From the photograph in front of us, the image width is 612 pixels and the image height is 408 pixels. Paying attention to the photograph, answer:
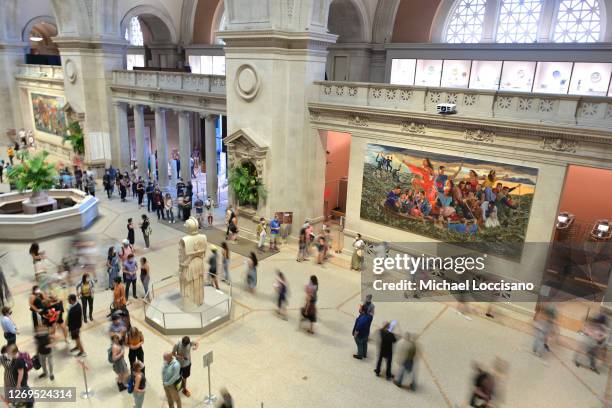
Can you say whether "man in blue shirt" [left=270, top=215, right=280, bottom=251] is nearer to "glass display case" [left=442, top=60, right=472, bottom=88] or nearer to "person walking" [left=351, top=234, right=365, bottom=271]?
Answer: "person walking" [left=351, top=234, right=365, bottom=271]

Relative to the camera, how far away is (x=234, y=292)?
1127 cm

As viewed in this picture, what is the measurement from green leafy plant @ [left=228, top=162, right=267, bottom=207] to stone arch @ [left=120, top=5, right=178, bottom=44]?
11829 millimetres

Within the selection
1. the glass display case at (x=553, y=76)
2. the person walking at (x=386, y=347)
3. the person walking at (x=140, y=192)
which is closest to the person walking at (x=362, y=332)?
the person walking at (x=386, y=347)

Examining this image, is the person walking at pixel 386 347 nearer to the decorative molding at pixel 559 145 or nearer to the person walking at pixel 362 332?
the person walking at pixel 362 332

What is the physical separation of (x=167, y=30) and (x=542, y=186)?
21364 millimetres

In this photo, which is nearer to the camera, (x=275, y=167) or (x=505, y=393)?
(x=505, y=393)

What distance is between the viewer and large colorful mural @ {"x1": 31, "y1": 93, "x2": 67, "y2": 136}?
81.7ft

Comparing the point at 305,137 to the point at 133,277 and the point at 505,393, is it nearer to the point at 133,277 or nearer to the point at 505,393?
the point at 133,277

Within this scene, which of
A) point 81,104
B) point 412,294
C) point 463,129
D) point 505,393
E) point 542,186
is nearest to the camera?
point 505,393

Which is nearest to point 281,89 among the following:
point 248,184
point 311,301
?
point 248,184

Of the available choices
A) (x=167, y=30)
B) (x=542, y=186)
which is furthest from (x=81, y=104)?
(x=542, y=186)

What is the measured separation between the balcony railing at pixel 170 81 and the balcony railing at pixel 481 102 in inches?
207

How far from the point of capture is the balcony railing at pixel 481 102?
30.6ft

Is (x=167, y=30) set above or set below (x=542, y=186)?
above
